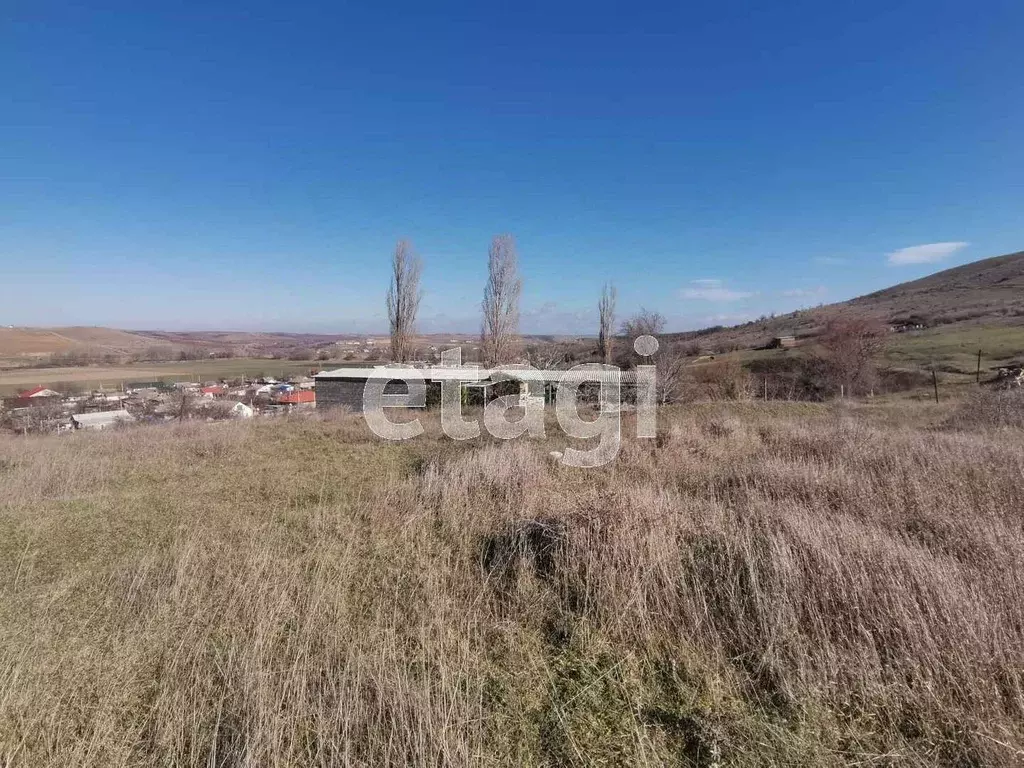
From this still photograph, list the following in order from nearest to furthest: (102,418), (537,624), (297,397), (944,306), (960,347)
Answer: (537,624) < (102,418) < (297,397) < (960,347) < (944,306)

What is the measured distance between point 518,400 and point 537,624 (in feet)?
45.8

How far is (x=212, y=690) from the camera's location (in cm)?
263

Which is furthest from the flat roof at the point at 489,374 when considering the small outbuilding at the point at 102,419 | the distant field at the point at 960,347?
the distant field at the point at 960,347

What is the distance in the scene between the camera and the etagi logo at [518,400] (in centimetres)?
1166

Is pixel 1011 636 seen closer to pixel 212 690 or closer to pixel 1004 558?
pixel 1004 558

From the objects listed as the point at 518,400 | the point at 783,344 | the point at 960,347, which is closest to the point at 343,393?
the point at 518,400

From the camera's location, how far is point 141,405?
1872cm

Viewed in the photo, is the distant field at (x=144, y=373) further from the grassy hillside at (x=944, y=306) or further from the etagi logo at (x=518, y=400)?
the grassy hillside at (x=944, y=306)

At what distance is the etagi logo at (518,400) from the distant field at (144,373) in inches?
356

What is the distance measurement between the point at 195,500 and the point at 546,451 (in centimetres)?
594

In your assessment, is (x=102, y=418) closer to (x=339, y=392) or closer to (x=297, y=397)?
(x=297, y=397)

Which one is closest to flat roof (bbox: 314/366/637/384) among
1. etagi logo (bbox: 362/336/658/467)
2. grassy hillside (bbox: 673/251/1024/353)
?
etagi logo (bbox: 362/336/658/467)

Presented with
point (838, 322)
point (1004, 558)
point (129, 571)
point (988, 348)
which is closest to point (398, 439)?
point (129, 571)

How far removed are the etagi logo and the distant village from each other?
13.9ft
